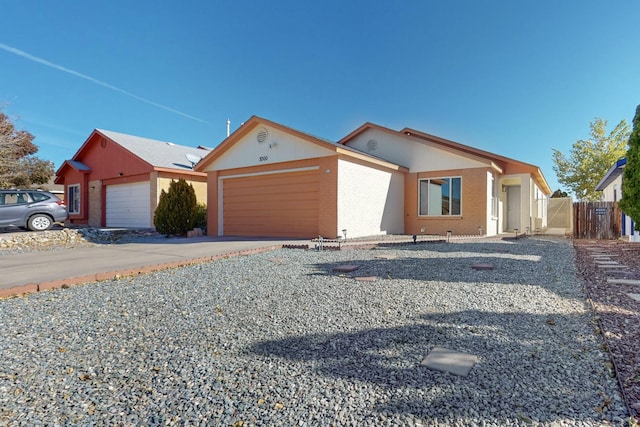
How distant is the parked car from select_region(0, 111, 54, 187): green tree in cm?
948

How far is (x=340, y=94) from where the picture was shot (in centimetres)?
1681

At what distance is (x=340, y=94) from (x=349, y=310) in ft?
49.7

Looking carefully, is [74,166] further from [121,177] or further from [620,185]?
[620,185]

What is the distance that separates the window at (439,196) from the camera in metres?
12.9

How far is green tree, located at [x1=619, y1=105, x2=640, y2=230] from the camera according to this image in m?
7.84

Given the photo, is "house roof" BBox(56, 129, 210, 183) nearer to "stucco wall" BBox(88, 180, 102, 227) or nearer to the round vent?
"stucco wall" BBox(88, 180, 102, 227)

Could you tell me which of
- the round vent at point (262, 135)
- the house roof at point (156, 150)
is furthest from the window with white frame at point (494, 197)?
the house roof at point (156, 150)

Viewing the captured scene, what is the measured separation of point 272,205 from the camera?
40.0 ft

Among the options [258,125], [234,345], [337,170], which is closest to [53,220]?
[258,125]

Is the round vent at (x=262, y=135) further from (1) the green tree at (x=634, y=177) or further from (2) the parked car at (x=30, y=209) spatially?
(1) the green tree at (x=634, y=177)

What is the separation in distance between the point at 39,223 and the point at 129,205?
5590 mm

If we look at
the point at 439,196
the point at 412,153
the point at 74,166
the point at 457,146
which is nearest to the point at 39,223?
the point at 74,166

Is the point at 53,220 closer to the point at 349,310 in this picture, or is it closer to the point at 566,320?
the point at 349,310

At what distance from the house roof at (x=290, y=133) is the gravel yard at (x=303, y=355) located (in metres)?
6.55
